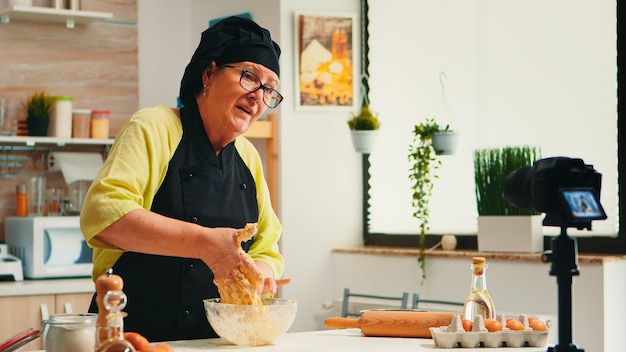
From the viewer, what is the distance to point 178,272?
2305 mm

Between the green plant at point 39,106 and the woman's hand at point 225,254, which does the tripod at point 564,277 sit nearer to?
the woman's hand at point 225,254

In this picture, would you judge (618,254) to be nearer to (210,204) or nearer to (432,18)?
(432,18)

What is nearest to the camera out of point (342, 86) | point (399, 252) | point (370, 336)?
point (370, 336)

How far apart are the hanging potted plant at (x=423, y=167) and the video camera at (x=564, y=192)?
8.44ft

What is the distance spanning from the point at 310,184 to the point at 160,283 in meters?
2.42

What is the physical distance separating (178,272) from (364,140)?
94.4 inches

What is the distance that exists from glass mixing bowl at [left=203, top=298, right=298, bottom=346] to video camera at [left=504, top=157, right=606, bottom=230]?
23.6 inches

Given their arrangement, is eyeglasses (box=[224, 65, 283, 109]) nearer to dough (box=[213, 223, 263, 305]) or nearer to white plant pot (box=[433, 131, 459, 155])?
dough (box=[213, 223, 263, 305])

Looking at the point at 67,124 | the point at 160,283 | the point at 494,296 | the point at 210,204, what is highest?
the point at 67,124

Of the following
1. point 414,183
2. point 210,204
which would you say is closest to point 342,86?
point 414,183

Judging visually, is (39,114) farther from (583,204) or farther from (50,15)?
(583,204)

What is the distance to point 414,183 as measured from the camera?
481 centimetres

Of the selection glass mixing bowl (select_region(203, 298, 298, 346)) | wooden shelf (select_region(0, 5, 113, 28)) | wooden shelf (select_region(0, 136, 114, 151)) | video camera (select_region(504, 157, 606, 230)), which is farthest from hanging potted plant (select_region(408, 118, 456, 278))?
video camera (select_region(504, 157, 606, 230))

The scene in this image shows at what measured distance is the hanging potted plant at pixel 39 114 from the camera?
15.3ft
